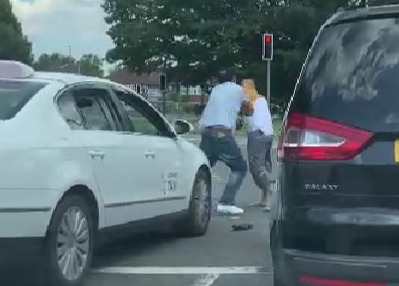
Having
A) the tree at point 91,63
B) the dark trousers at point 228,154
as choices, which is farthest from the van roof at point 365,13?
the tree at point 91,63

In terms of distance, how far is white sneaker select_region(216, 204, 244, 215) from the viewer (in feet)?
34.0

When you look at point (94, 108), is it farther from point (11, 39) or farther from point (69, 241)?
point (11, 39)

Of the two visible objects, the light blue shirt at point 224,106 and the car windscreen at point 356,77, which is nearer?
the car windscreen at point 356,77

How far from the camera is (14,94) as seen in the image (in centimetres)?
632

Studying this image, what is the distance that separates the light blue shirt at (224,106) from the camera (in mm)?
10297

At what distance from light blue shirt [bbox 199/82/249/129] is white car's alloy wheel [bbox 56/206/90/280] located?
3992mm

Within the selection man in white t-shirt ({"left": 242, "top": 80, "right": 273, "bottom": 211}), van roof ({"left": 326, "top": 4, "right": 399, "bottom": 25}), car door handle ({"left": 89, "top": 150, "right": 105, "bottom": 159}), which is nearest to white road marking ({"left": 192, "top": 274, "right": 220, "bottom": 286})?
car door handle ({"left": 89, "top": 150, "right": 105, "bottom": 159})

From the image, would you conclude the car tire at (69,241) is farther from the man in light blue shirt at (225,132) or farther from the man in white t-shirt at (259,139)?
the man in white t-shirt at (259,139)

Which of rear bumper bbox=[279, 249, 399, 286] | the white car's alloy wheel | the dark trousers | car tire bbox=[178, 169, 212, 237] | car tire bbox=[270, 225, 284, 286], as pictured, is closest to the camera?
rear bumper bbox=[279, 249, 399, 286]

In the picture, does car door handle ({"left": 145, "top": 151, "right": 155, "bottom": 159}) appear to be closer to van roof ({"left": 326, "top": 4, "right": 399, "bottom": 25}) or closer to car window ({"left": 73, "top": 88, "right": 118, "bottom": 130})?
car window ({"left": 73, "top": 88, "right": 118, "bottom": 130})

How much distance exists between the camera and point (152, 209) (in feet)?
25.4

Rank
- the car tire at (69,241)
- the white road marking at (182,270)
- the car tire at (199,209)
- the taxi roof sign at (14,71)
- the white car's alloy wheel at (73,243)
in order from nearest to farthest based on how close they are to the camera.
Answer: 1. the car tire at (69,241)
2. the white car's alloy wheel at (73,243)
3. the taxi roof sign at (14,71)
4. the white road marking at (182,270)
5. the car tire at (199,209)

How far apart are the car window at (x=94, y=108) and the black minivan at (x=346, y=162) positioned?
2.82 meters

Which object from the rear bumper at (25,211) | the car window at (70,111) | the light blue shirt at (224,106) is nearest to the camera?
the rear bumper at (25,211)
